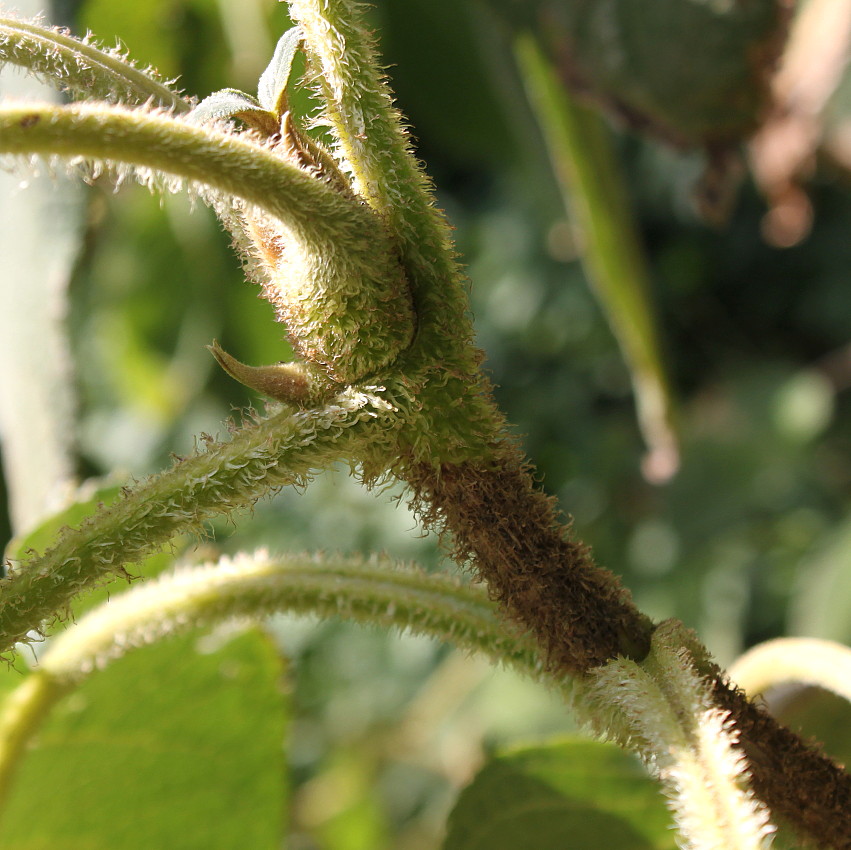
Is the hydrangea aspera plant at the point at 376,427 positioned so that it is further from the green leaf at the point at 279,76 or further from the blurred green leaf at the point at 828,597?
the blurred green leaf at the point at 828,597

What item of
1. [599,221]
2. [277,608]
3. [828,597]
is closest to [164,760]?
[277,608]

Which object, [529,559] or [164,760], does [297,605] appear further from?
[164,760]

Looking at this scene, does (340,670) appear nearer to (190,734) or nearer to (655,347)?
(655,347)

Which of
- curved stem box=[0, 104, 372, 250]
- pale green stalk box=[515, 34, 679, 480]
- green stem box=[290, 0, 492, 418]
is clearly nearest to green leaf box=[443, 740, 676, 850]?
green stem box=[290, 0, 492, 418]

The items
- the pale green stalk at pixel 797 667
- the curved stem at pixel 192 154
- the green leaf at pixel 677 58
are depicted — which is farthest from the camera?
the green leaf at pixel 677 58

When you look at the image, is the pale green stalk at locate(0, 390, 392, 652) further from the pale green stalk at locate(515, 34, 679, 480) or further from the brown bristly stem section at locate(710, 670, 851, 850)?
the pale green stalk at locate(515, 34, 679, 480)

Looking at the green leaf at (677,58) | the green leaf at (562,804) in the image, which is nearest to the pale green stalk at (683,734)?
the green leaf at (562,804)
